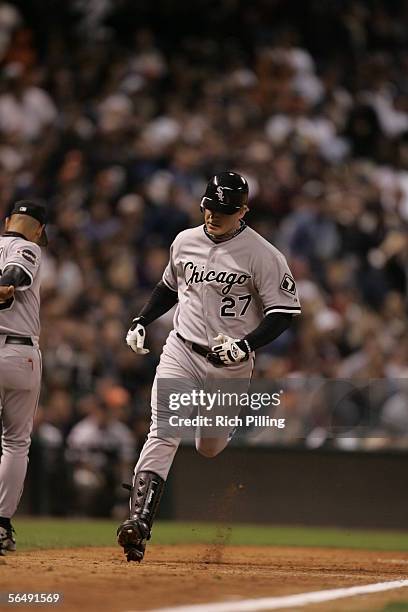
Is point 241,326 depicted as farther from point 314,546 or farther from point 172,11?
point 172,11

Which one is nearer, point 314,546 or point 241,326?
point 241,326

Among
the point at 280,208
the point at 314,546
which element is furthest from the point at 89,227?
the point at 314,546

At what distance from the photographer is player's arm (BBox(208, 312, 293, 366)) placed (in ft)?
21.7

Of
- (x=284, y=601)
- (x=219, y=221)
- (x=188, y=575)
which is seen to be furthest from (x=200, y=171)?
(x=284, y=601)

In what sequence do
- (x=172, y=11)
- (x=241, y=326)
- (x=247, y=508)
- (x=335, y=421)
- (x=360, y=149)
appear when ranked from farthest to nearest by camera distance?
(x=172, y=11), (x=360, y=149), (x=247, y=508), (x=335, y=421), (x=241, y=326)

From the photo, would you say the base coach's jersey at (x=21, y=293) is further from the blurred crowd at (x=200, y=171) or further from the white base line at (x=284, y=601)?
the blurred crowd at (x=200, y=171)

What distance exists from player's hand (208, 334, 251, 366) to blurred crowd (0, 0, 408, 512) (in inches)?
162

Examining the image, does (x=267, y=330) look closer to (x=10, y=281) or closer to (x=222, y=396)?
(x=222, y=396)

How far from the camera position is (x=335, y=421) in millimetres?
11008

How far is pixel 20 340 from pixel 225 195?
135 centimetres

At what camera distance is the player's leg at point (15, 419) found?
22.5 feet

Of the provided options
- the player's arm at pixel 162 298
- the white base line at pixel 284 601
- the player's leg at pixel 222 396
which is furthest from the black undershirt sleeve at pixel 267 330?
the white base line at pixel 284 601

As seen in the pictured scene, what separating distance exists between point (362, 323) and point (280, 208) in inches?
73.6

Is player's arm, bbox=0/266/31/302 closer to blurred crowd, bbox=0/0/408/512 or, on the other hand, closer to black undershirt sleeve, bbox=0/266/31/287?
black undershirt sleeve, bbox=0/266/31/287
